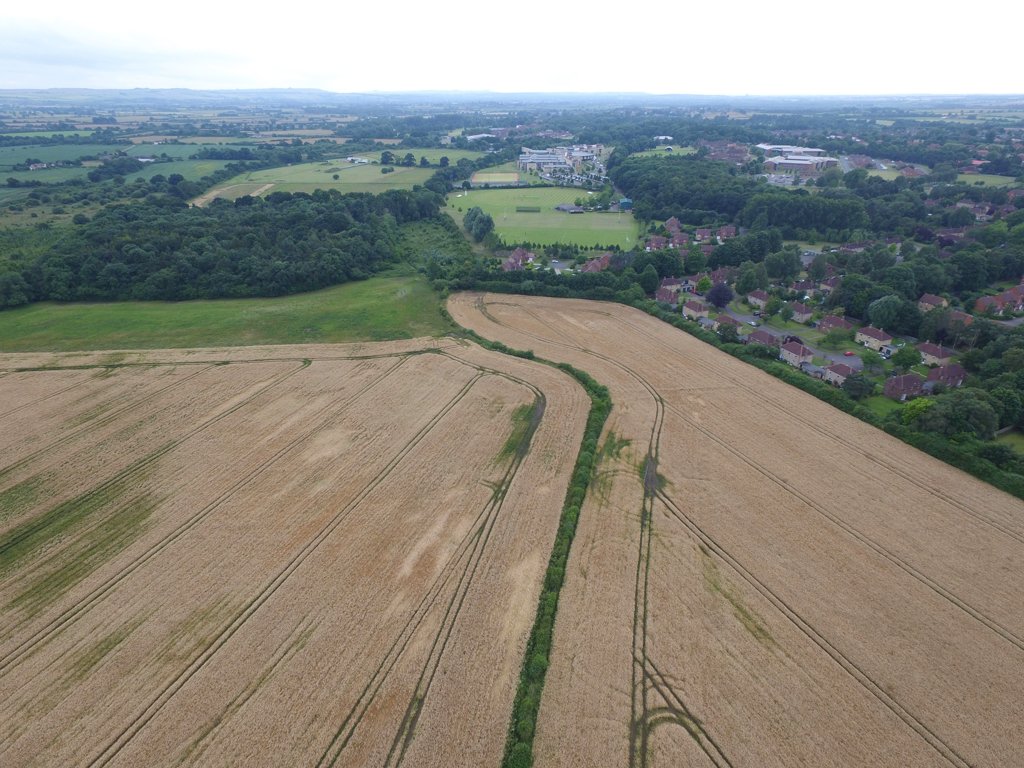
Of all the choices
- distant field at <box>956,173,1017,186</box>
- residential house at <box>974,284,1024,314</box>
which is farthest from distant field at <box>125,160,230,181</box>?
distant field at <box>956,173,1017,186</box>

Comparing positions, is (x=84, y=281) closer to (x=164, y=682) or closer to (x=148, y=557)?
(x=148, y=557)

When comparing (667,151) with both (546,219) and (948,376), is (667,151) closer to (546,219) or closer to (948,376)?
(546,219)

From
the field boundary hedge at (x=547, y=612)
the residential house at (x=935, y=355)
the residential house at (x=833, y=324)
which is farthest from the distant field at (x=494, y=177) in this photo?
the field boundary hedge at (x=547, y=612)

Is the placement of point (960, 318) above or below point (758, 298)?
above

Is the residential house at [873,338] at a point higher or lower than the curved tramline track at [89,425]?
higher

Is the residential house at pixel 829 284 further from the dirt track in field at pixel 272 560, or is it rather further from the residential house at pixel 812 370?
the dirt track in field at pixel 272 560

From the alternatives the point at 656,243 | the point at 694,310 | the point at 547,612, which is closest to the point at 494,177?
the point at 656,243
